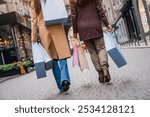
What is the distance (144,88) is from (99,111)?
2.28 meters

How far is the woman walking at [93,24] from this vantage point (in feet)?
23.3

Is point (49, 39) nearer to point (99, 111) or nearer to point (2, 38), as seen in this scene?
point (99, 111)

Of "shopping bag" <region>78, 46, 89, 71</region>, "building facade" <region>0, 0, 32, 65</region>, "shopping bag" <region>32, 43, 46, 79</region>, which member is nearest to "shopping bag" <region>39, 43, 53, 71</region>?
"shopping bag" <region>32, 43, 46, 79</region>

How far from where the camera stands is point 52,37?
24.2 feet

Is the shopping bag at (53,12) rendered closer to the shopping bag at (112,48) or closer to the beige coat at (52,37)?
the beige coat at (52,37)

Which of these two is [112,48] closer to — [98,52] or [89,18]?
[98,52]

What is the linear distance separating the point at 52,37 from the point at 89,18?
786mm

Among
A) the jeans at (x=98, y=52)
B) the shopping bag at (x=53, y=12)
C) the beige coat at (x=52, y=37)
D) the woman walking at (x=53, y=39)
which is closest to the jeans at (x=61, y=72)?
the woman walking at (x=53, y=39)

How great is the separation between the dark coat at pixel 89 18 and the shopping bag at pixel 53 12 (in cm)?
20

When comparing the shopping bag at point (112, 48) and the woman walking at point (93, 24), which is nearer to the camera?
the woman walking at point (93, 24)

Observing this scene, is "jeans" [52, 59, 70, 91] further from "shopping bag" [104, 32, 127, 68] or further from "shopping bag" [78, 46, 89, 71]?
"shopping bag" [78, 46, 89, 71]

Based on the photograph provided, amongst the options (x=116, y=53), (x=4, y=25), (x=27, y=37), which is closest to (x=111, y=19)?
(x=27, y=37)

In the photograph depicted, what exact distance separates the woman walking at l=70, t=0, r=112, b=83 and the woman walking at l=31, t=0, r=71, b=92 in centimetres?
41

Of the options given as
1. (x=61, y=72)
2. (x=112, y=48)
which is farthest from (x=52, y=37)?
(x=112, y=48)
